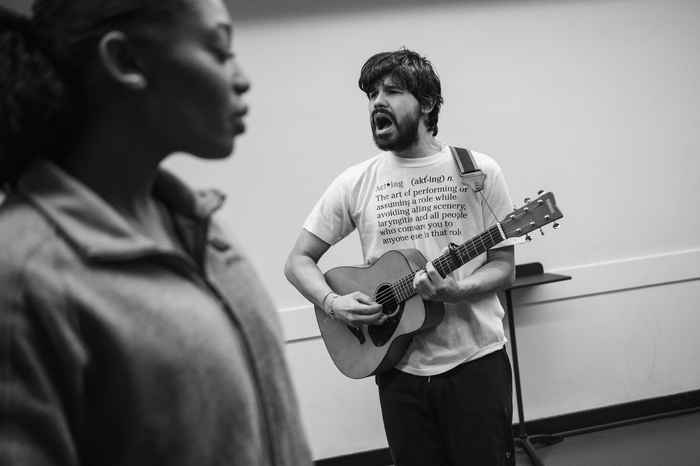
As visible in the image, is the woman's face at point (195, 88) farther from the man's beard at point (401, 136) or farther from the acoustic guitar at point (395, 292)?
the man's beard at point (401, 136)

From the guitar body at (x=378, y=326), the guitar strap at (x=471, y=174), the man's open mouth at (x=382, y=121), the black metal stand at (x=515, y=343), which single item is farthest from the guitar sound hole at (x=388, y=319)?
the black metal stand at (x=515, y=343)

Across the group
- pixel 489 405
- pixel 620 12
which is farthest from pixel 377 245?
pixel 620 12

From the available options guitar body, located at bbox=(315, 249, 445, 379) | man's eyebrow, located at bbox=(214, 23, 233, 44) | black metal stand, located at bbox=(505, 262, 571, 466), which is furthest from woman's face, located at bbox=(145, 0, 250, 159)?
black metal stand, located at bbox=(505, 262, 571, 466)

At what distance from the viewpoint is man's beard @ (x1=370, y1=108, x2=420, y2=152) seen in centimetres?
221

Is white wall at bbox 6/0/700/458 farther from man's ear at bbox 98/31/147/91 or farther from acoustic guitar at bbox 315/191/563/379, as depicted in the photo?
man's ear at bbox 98/31/147/91

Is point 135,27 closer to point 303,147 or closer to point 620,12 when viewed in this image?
point 303,147

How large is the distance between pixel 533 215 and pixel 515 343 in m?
1.58

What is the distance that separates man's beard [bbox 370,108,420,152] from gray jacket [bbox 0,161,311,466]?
1.56m

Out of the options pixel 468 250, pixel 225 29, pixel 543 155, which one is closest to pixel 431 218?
pixel 468 250

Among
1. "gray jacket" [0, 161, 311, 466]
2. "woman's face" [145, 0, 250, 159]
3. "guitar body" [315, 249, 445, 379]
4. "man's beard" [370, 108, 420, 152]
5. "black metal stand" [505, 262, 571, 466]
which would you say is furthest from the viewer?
"black metal stand" [505, 262, 571, 466]

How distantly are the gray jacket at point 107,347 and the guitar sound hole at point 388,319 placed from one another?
142 cm

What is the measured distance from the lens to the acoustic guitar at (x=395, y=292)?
2.00 m

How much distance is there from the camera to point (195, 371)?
638 mm

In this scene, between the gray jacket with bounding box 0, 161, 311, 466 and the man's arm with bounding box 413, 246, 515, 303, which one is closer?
the gray jacket with bounding box 0, 161, 311, 466
